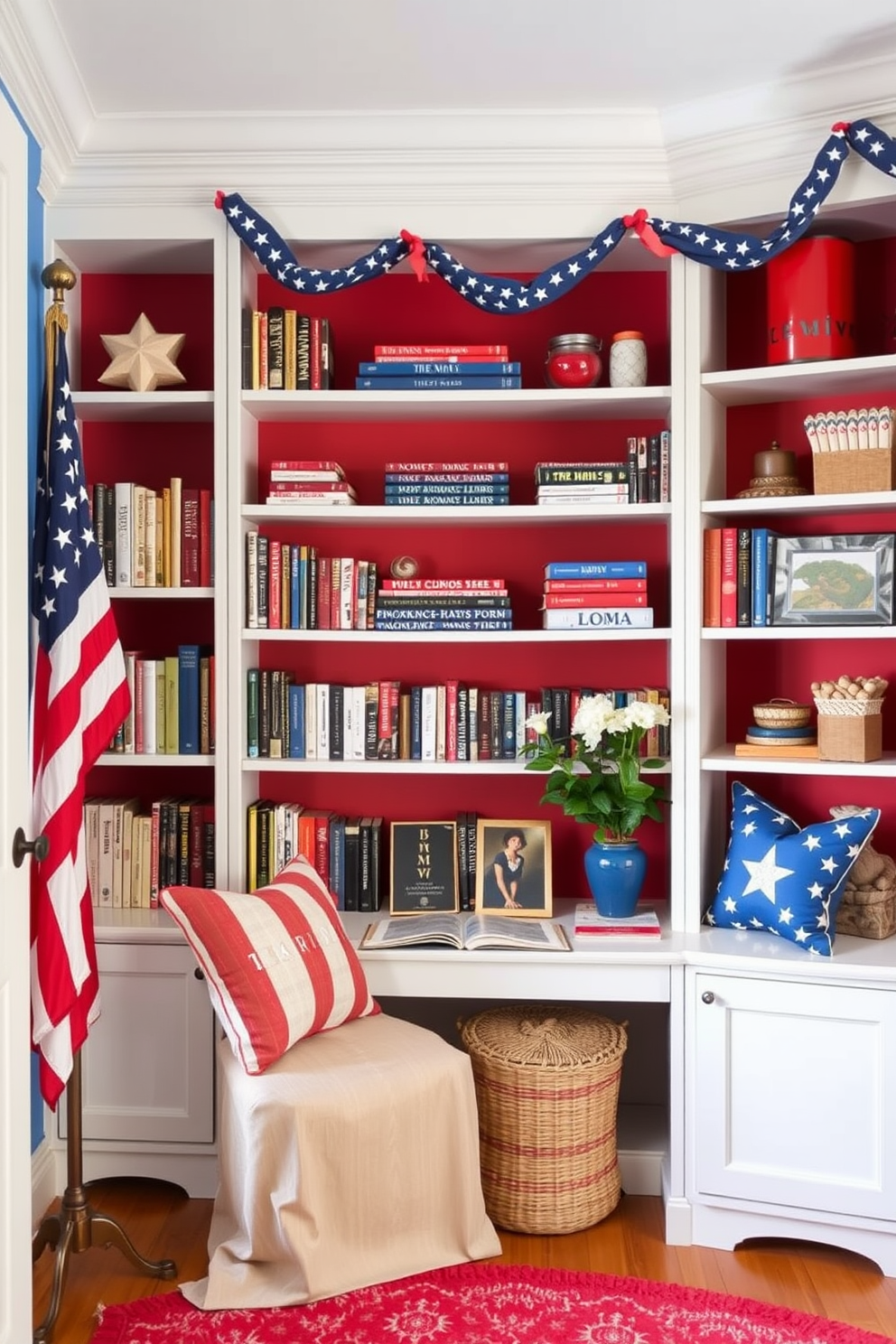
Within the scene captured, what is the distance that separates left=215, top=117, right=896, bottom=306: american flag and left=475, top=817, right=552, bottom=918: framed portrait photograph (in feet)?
4.33

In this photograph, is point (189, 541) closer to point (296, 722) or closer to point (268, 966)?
point (296, 722)

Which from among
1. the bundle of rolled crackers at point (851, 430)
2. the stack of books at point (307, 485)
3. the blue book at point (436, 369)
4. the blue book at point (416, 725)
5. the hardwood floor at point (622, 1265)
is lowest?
the hardwood floor at point (622, 1265)

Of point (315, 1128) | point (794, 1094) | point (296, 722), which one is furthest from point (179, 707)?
point (794, 1094)

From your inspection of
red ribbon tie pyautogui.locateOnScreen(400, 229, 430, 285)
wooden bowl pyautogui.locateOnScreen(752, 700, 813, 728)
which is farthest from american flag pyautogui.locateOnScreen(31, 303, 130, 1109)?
wooden bowl pyautogui.locateOnScreen(752, 700, 813, 728)

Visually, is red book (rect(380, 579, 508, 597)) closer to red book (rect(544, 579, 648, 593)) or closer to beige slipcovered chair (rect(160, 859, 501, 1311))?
red book (rect(544, 579, 648, 593))

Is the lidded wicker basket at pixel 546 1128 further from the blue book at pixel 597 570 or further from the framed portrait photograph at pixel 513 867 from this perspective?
the blue book at pixel 597 570

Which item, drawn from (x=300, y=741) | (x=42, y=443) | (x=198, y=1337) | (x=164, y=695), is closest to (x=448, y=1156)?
(x=198, y=1337)

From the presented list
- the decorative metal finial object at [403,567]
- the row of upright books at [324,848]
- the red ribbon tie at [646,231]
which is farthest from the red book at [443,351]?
the row of upright books at [324,848]

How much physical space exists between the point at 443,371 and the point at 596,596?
0.70 meters

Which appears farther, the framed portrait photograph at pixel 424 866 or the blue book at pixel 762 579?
the framed portrait photograph at pixel 424 866

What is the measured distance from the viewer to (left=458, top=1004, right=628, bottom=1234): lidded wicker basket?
8.88 feet

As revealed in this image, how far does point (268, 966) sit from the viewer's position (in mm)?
2541

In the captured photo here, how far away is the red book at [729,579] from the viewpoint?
2883mm

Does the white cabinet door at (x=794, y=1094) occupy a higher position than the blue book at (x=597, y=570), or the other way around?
the blue book at (x=597, y=570)
